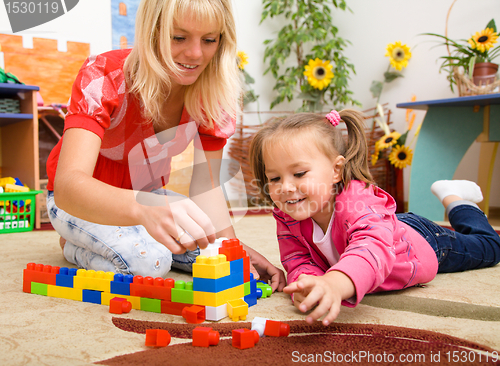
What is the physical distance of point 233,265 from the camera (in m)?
0.67

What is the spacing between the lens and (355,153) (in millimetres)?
819

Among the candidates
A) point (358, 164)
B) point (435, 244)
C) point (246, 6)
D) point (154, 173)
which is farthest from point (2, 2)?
point (435, 244)

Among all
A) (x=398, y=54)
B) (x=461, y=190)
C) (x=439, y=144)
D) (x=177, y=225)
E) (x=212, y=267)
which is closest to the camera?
(x=177, y=225)

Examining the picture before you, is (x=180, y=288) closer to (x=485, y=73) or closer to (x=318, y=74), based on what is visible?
(x=485, y=73)

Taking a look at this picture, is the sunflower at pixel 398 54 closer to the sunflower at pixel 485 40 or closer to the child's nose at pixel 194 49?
the sunflower at pixel 485 40

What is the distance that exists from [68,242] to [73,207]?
509mm

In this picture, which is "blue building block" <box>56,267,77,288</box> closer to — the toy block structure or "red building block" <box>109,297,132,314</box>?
the toy block structure

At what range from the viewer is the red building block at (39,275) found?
81 centimetres

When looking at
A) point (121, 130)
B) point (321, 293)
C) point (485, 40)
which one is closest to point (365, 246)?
point (321, 293)

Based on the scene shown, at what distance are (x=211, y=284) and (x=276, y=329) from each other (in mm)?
119

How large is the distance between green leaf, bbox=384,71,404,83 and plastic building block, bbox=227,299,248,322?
2129mm

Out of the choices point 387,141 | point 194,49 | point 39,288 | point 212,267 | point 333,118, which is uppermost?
point 194,49

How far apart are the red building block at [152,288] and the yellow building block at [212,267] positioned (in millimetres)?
80

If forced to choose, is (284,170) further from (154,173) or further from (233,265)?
(154,173)
